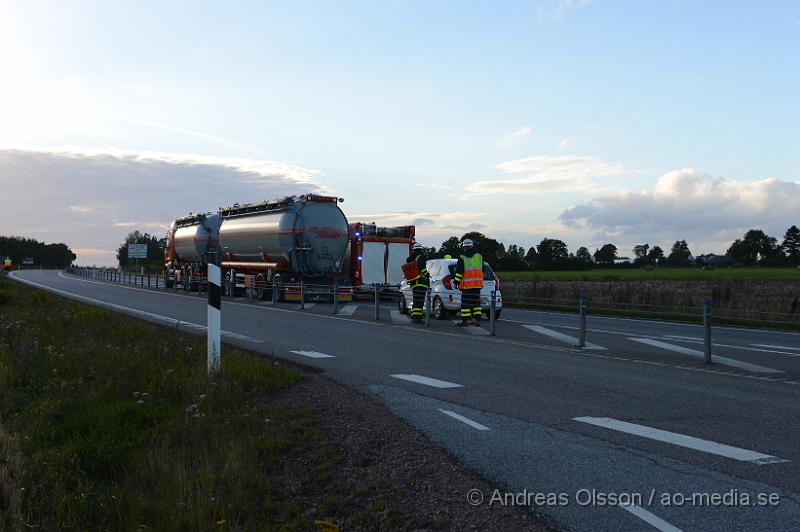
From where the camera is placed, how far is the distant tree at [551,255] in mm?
92812

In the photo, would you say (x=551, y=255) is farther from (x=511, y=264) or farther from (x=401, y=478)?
(x=401, y=478)

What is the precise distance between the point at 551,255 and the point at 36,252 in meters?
131

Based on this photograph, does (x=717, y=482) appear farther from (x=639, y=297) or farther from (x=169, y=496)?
(x=639, y=297)

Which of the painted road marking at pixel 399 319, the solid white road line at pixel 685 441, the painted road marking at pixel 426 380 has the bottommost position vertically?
the painted road marking at pixel 399 319

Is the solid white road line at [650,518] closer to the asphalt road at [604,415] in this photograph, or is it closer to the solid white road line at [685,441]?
the asphalt road at [604,415]

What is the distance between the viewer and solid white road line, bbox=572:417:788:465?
5790 mm

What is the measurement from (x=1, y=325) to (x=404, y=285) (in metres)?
11.6

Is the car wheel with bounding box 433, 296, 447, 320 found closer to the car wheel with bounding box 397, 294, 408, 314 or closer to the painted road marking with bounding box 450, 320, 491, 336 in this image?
the car wheel with bounding box 397, 294, 408, 314

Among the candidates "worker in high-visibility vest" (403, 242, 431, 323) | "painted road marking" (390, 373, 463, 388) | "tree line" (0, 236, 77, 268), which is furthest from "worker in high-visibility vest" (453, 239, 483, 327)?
"tree line" (0, 236, 77, 268)

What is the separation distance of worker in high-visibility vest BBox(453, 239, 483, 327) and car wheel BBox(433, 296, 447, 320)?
335 cm

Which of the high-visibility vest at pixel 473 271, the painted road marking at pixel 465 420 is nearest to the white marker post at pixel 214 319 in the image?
the painted road marking at pixel 465 420

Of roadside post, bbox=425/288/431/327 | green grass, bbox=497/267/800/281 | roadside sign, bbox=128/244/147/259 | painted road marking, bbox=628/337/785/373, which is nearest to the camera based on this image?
painted road marking, bbox=628/337/785/373

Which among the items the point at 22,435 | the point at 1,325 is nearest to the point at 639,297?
the point at 1,325

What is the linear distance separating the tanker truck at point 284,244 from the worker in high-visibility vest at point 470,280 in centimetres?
1092
